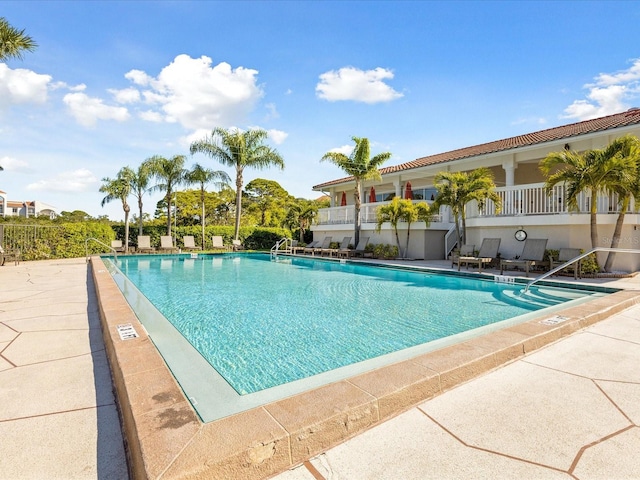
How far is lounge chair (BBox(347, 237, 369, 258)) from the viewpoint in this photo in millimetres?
18359

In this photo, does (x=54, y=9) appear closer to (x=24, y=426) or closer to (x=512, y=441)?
(x=24, y=426)

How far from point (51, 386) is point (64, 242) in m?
18.8

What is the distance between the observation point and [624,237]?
436 inches

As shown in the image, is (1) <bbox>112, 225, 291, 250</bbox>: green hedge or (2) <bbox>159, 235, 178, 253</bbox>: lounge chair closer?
(2) <bbox>159, 235, 178, 253</bbox>: lounge chair

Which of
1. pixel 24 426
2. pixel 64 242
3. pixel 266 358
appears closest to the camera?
pixel 24 426

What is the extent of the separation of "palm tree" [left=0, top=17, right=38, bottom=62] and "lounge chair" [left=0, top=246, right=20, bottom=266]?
7.63 meters

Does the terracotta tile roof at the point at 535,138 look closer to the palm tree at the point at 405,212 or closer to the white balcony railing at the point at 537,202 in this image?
the white balcony railing at the point at 537,202

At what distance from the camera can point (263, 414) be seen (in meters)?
2.30

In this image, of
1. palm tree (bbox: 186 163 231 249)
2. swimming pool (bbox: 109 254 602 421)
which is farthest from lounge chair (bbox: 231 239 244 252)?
swimming pool (bbox: 109 254 602 421)

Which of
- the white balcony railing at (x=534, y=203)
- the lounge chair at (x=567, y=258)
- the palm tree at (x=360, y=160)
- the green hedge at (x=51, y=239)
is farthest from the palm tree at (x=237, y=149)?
the lounge chair at (x=567, y=258)

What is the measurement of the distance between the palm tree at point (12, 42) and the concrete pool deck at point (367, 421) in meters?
12.2

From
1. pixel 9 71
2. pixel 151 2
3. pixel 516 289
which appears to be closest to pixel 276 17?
pixel 151 2

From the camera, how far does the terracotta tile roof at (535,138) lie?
1265 centimetres

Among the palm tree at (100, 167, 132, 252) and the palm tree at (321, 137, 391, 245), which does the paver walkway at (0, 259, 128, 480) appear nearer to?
the palm tree at (321, 137, 391, 245)
